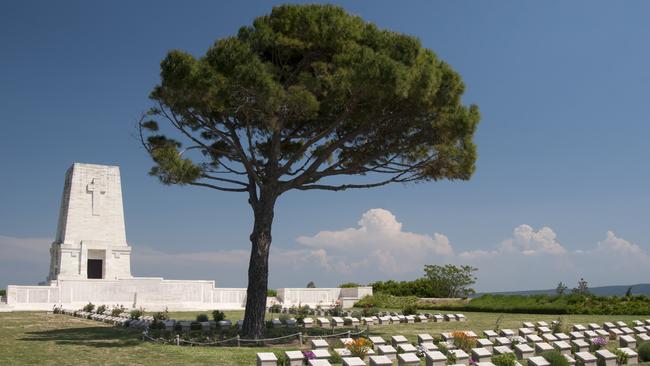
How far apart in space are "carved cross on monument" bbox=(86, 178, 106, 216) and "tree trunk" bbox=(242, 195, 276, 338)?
67.1 feet

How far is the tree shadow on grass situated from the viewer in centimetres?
1423

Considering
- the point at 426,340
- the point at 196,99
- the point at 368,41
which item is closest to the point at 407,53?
the point at 368,41

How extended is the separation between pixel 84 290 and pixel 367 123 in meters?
18.4

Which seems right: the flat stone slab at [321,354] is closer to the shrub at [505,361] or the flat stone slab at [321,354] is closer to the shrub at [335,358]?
the shrub at [335,358]

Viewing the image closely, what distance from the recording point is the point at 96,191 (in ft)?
112

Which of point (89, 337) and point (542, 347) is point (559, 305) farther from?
point (89, 337)

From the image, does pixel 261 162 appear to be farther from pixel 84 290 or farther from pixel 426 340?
pixel 84 290

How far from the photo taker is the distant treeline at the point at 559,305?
23.5 m

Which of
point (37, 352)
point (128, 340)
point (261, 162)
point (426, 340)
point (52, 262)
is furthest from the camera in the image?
point (52, 262)

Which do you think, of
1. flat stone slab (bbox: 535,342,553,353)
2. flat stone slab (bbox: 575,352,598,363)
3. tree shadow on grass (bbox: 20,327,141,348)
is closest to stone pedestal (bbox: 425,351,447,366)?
flat stone slab (bbox: 575,352,598,363)

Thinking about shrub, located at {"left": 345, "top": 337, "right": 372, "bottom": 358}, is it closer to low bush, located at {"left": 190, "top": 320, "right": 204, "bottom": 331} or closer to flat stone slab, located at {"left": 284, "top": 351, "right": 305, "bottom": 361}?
flat stone slab, located at {"left": 284, "top": 351, "right": 305, "bottom": 361}

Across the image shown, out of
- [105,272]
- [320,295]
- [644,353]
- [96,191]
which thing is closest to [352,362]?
[644,353]

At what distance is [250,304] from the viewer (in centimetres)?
1600

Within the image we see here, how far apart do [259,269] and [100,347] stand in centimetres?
447
